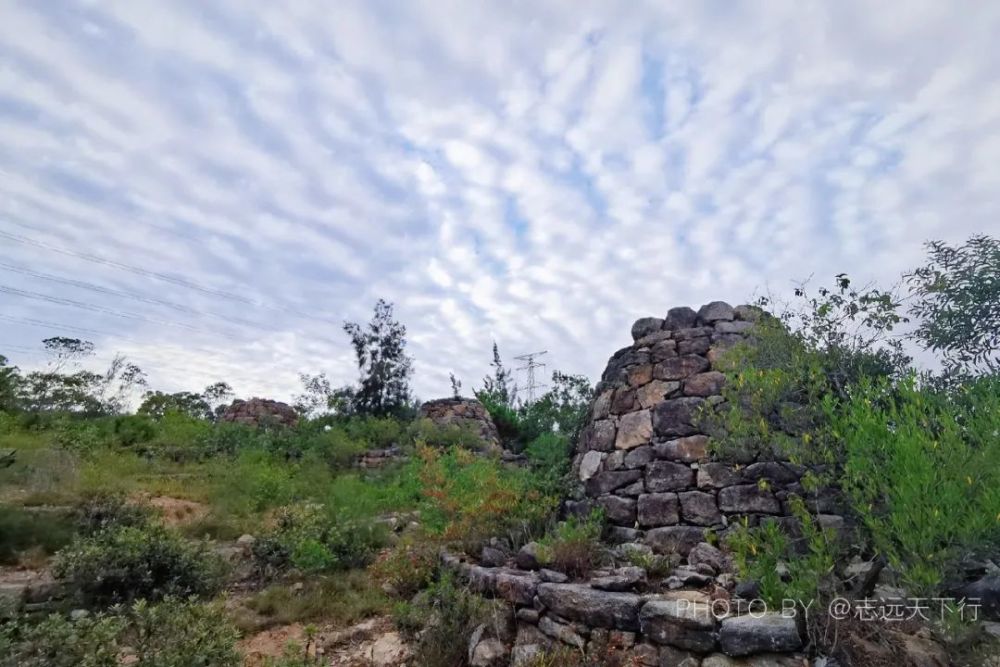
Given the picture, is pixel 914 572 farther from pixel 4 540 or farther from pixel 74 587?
pixel 4 540

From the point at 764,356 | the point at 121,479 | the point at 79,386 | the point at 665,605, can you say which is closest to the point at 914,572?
the point at 665,605

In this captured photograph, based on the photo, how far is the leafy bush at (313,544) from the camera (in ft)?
16.7

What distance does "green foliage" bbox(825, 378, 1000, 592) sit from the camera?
2.19 metres

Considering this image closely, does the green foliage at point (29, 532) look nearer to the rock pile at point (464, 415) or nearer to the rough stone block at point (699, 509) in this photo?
the rough stone block at point (699, 509)

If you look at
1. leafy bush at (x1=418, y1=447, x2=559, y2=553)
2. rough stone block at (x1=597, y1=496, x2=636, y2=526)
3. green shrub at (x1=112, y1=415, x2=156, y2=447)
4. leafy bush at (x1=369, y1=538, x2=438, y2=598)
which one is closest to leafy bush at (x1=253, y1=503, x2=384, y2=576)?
leafy bush at (x1=369, y1=538, x2=438, y2=598)

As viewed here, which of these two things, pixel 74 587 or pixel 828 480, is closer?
pixel 828 480

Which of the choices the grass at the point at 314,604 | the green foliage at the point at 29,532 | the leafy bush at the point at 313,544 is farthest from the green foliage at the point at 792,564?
the green foliage at the point at 29,532

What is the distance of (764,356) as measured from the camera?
4090 mm

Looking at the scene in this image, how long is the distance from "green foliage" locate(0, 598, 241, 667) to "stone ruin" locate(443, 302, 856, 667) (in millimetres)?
1600

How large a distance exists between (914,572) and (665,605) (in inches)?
50.2

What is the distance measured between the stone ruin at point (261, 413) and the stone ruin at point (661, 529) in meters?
10.1

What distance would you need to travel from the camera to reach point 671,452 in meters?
4.78

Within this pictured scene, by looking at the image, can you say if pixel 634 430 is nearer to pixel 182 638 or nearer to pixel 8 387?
pixel 182 638

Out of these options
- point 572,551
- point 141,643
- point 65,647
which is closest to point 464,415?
point 572,551
